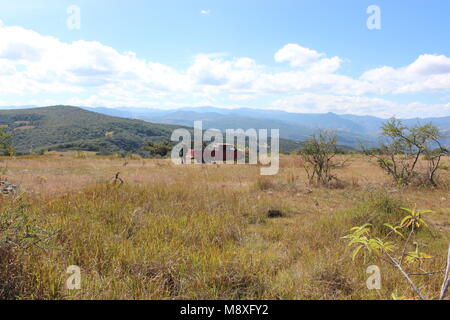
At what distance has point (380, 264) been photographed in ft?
10.5

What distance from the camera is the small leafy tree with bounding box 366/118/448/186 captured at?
31.4ft

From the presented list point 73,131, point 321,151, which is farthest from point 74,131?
point 321,151

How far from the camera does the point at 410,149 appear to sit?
10.1 metres

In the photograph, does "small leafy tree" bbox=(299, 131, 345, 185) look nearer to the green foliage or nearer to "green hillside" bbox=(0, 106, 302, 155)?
the green foliage

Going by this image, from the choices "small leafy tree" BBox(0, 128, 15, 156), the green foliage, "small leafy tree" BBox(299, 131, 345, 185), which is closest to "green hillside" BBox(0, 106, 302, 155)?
"small leafy tree" BBox(299, 131, 345, 185)

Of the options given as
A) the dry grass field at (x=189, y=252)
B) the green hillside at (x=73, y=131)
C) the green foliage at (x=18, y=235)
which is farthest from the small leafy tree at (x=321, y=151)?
the green hillside at (x=73, y=131)

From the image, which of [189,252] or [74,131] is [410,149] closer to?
[189,252]
